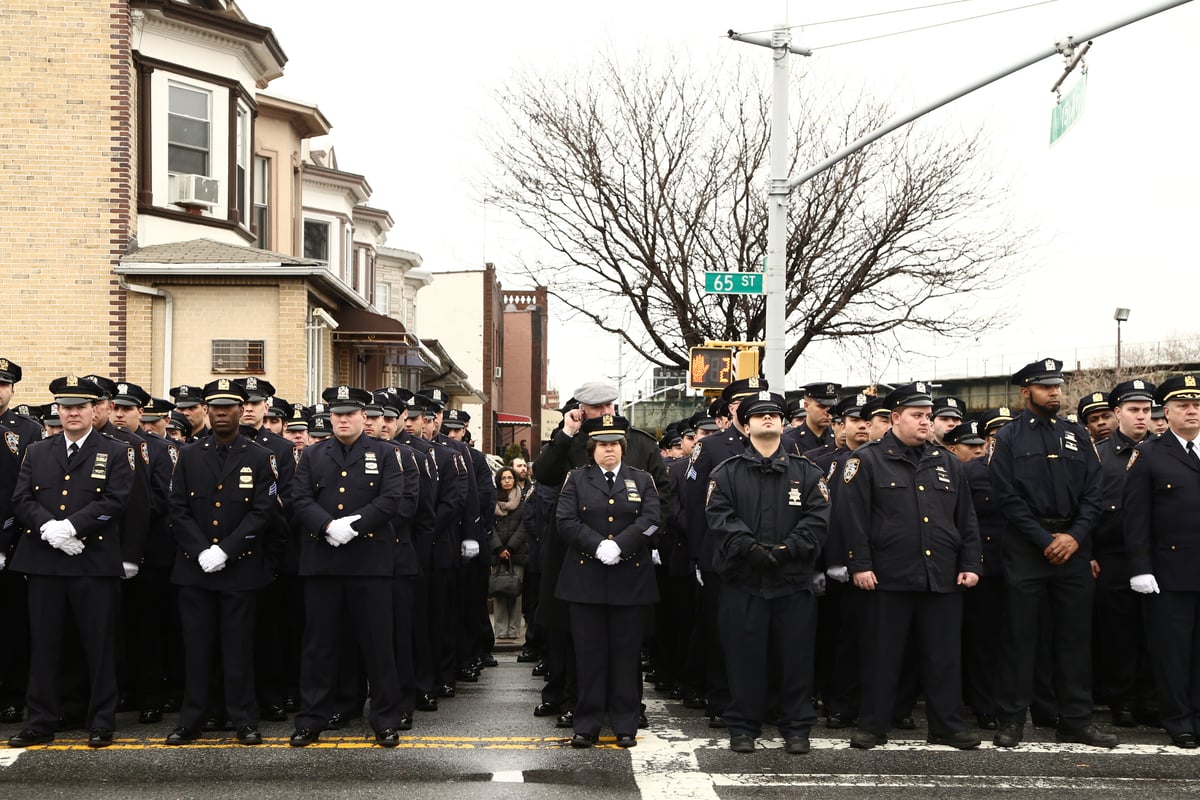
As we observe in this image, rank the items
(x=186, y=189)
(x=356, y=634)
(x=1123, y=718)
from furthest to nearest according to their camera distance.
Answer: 1. (x=186, y=189)
2. (x=1123, y=718)
3. (x=356, y=634)

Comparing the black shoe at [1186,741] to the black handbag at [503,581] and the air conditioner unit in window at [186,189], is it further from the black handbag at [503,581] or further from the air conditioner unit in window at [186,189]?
the air conditioner unit in window at [186,189]

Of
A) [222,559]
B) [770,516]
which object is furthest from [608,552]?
[222,559]

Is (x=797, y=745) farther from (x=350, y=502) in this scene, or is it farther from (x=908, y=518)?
(x=350, y=502)

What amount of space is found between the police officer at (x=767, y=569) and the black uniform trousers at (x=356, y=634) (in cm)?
226

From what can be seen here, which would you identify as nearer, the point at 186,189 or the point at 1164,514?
the point at 1164,514

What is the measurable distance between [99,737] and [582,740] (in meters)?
3.09

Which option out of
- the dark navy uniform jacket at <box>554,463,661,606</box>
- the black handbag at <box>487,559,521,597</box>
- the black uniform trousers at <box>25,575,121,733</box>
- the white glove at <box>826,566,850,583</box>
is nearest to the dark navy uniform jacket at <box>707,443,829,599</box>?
the white glove at <box>826,566,850,583</box>

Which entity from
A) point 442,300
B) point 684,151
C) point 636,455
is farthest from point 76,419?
point 442,300

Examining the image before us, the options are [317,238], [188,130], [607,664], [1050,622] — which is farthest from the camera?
[317,238]

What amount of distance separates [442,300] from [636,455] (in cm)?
4407

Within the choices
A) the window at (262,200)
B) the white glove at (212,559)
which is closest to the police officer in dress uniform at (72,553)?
the white glove at (212,559)

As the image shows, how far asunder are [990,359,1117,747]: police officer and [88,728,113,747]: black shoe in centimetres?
584

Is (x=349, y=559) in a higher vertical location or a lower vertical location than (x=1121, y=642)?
higher

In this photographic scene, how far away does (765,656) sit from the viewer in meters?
8.61
